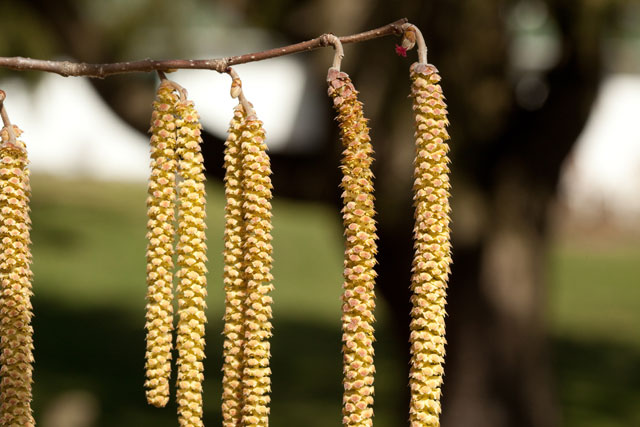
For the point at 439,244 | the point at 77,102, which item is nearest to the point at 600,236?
the point at 77,102

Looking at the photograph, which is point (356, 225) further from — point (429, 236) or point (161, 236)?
point (161, 236)

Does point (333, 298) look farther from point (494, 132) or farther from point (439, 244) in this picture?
point (439, 244)

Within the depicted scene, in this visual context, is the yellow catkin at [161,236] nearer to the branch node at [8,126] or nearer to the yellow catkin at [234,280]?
the yellow catkin at [234,280]

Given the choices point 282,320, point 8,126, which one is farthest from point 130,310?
point 8,126

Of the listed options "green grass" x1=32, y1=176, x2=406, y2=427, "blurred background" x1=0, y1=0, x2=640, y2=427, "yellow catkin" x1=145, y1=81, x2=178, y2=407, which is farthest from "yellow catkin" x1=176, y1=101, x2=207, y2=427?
"green grass" x1=32, y1=176, x2=406, y2=427

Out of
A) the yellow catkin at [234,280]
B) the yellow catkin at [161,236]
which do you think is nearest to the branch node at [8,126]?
the yellow catkin at [161,236]

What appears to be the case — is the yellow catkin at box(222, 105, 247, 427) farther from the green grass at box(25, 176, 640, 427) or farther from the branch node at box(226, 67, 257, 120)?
the green grass at box(25, 176, 640, 427)

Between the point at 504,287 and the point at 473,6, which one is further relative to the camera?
the point at 504,287
